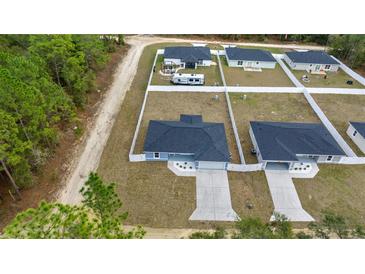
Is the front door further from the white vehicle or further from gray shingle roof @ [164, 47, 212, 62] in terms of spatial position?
the white vehicle

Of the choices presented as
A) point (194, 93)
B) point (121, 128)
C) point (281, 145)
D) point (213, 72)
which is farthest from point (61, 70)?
point (281, 145)

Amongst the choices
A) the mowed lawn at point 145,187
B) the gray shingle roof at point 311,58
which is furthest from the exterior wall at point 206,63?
the mowed lawn at point 145,187

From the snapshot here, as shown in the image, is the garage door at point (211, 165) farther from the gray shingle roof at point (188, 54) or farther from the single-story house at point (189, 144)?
the gray shingle roof at point (188, 54)

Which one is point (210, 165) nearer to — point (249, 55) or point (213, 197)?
point (213, 197)

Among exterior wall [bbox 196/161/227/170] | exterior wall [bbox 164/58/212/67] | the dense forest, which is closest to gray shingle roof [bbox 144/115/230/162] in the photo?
exterior wall [bbox 196/161/227/170]

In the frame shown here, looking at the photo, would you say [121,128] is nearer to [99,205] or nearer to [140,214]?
[140,214]
